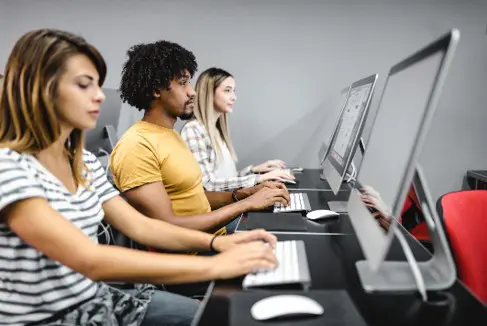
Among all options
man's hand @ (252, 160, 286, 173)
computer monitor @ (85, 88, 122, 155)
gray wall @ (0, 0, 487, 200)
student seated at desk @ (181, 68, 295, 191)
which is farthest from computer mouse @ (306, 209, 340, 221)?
gray wall @ (0, 0, 487, 200)

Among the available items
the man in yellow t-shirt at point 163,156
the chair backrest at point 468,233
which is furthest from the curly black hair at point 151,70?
the chair backrest at point 468,233

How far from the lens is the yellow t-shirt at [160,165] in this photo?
149 centimetres

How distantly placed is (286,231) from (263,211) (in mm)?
324

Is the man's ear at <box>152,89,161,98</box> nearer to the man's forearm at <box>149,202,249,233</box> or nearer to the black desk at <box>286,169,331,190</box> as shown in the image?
the man's forearm at <box>149,202,249,233</box>

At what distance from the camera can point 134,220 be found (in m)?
1.26

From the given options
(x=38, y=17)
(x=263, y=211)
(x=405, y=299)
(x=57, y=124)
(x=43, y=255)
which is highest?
(x=38, y=17)

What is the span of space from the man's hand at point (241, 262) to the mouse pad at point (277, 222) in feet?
1.26

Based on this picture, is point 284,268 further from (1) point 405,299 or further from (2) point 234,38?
(2) point 234,38

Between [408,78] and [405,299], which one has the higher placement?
[408,78]

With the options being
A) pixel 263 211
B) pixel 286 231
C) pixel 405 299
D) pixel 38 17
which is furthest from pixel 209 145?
pixel 38 17

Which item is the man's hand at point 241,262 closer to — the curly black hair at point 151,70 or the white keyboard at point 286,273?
the white keyboard at point 286,273

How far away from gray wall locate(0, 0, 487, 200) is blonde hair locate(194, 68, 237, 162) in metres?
0.68

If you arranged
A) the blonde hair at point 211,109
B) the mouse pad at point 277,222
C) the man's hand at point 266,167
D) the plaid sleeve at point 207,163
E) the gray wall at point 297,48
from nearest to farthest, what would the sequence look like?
the mouse pad at point 277,222, the plaid sleeve at point 207,163, the blonde hair at point 211,109, the man's hand at point 266,167, the gray wall at point 297,48

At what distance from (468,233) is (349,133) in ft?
1.66
